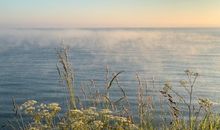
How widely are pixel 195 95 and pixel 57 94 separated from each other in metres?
6.77

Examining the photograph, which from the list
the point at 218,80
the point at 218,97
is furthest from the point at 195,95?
the point at 218,80

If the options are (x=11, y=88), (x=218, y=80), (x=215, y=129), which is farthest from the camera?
(x=218, y=80)

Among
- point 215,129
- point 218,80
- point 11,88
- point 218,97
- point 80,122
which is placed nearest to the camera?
point 80,122

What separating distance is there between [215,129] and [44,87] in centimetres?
1973

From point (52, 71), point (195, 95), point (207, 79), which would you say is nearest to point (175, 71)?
point (207, 79)

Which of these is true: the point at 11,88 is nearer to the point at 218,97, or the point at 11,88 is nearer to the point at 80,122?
the point at 218,97

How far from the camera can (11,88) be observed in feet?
86.8

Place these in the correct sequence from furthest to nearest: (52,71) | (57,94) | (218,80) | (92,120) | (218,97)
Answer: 1. (52,71)
2. (218,80)
3. (57,94)
4. (218,97)
5. (92,120)

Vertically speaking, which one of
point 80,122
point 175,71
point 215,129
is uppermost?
point 80,122

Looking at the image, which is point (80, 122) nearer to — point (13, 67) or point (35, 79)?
point (35, 79)

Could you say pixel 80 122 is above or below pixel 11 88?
above

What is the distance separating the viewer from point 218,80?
97.2 feet

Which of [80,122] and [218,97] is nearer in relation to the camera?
[80,122]

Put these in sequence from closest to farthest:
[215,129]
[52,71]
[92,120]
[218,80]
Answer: [92,120] → [215,129] → [218,80] → [52,71]
